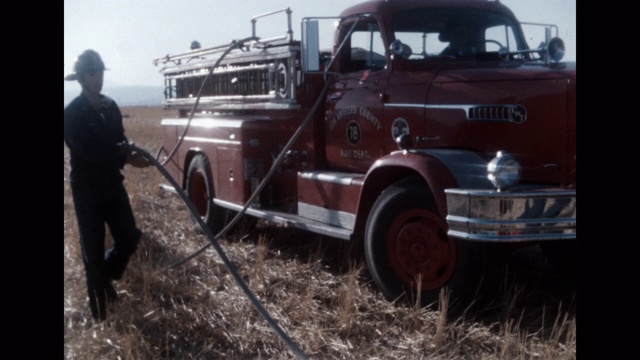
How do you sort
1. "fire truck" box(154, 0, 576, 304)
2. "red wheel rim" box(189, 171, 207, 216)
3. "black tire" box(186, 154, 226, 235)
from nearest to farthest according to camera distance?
"fire truck" box(154, 0, 576, 304) < "black tire" box(186, 154, 226, 235) < "red wheel rim" box(189, 171, 207, 216)

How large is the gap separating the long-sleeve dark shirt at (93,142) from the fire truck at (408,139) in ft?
4.76

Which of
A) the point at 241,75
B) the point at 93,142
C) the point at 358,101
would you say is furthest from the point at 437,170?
the point at 241,75

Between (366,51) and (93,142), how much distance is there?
2382 mm

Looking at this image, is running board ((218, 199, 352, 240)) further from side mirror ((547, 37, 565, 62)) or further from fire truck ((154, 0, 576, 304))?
side mirror ((547, 37, 565, 62))

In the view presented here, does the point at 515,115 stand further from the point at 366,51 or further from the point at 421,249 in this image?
the point at 366,51

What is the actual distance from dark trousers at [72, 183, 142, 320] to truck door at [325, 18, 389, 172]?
1835 millimetres

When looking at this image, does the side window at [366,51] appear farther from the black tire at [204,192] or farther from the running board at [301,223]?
the black tire at [204,192]

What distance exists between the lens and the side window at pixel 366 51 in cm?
607

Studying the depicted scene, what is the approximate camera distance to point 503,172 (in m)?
4.44

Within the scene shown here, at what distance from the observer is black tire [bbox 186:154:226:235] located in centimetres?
785

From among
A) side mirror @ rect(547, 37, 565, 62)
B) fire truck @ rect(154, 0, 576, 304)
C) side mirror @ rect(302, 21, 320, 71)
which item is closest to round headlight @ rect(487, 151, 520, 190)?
fire truck @ rect(154, 0, 576, 304)

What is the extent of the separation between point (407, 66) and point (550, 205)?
1.82 meters
